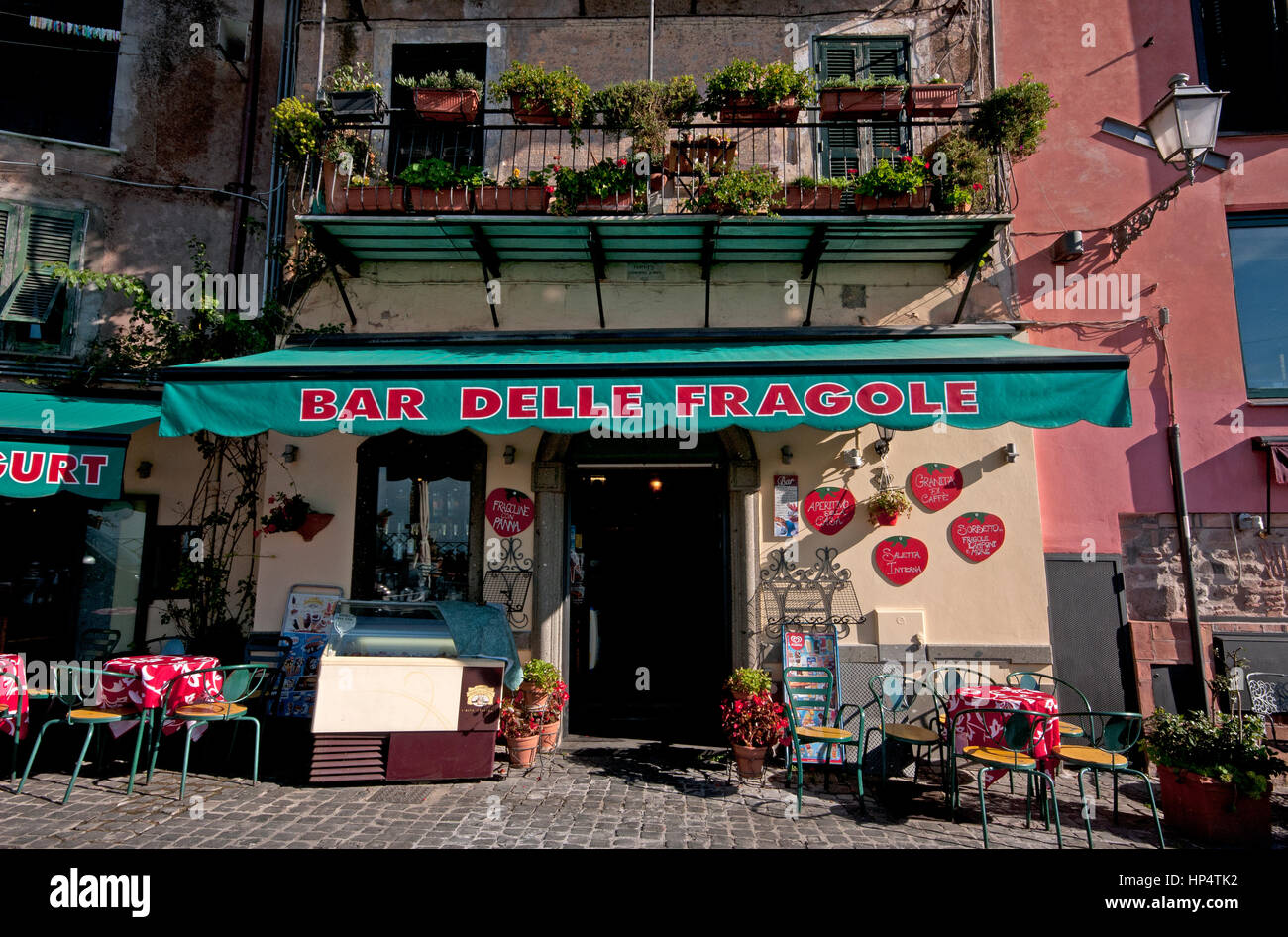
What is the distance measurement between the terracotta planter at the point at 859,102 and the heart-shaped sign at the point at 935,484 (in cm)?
359

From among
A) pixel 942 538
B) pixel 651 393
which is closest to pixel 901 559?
pixel 942 538

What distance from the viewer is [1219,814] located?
476 centimetres

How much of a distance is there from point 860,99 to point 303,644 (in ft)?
25.4

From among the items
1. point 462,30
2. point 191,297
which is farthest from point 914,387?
point 191,297

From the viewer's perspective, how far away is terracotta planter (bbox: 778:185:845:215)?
22.2 feet

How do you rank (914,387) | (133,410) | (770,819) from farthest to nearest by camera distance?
(133,410)
(914,387)
(770,819)

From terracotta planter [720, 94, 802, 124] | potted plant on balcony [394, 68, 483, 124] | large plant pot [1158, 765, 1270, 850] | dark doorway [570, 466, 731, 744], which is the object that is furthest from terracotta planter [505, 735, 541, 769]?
terracotta planter [720, 94, 802, 124]

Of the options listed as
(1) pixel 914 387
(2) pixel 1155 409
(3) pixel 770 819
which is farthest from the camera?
(2) pixel 1155 409

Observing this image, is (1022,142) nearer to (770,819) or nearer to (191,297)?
(770,819)

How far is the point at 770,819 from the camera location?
17.0 feet

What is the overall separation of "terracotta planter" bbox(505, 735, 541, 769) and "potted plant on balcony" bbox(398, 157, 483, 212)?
501 cm

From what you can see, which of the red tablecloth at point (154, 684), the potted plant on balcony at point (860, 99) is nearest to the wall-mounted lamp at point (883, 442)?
the potted plant on balcony at point (860, 99)

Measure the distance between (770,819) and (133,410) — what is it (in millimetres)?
A: 6724

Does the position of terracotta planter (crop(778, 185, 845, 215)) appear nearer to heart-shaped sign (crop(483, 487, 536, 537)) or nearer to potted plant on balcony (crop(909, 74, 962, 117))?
potted plant on balcony (crop(909, 74, 962, 117))
